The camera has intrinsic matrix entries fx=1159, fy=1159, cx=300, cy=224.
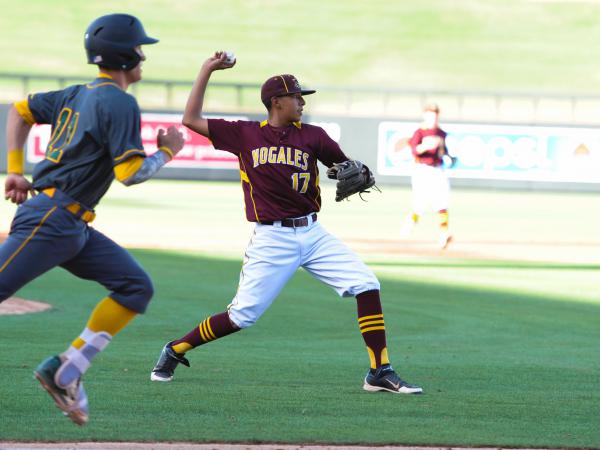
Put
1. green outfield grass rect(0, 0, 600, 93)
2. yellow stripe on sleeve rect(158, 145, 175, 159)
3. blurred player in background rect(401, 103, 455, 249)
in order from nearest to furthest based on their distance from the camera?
yellow stripe on sleeve rect(158, 145, 175, 159)
blurred player in background rect(401, 103, 455, 249)
green outfield grass rect(0, 0, 600, 93)

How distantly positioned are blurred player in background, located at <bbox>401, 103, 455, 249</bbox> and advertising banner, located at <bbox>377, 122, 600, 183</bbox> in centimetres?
1185

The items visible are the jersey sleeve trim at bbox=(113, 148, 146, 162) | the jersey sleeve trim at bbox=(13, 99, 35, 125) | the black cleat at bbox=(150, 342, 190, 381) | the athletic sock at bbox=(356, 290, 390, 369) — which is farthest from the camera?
the black cleat at bbox=(150, 342, 190, 381)

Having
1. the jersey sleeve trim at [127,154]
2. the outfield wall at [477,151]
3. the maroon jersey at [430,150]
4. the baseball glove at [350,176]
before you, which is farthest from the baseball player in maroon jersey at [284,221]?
the outfield wall at [477,151]

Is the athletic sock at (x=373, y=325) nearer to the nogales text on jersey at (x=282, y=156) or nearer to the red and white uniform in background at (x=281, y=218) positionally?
the red and white uniform in background at (x=281, y=218)

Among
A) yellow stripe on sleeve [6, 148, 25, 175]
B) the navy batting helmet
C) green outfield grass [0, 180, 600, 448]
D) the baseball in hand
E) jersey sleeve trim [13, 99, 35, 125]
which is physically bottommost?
green outfield grass [0, 180, 600, 448]

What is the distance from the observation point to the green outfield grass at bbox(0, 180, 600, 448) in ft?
20.4

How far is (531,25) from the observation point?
199 ft

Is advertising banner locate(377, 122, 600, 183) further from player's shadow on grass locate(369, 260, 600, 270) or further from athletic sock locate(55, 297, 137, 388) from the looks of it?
athletic sock locate(55, 297, 137, 388)

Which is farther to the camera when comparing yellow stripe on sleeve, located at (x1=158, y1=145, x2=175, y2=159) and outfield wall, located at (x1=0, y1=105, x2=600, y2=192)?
outfield wall, located at (x1=0, y1=105, x2=600, y2=192)

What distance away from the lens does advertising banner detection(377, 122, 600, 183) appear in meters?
29.8

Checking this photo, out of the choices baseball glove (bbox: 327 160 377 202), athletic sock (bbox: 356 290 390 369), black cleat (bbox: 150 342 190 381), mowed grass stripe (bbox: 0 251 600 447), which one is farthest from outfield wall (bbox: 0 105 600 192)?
athletic sock (bbox: 356 290 390 369)

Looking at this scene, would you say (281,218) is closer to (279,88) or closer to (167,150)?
(279,88)

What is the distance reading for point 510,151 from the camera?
1185 inches

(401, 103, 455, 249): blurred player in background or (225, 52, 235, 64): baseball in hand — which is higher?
(225, 52, 235, 64): baseball in hand
